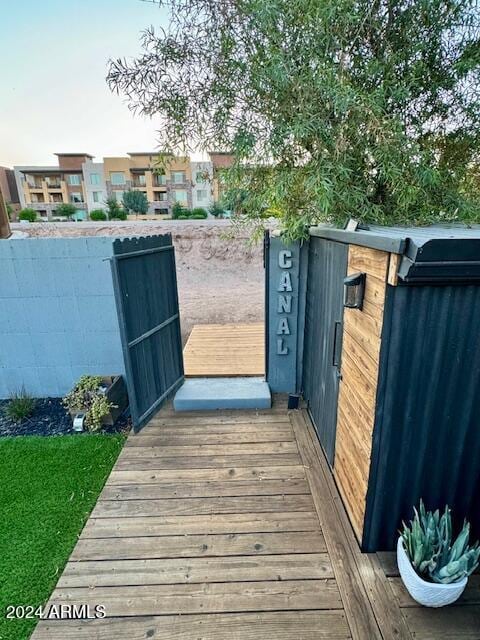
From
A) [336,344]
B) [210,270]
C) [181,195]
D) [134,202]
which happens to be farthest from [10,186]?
[336,344]

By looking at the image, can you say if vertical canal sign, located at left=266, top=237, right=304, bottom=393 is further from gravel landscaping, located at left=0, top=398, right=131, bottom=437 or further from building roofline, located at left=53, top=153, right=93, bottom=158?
building roofline, located at left=53, top=153, right=93, bottom=158

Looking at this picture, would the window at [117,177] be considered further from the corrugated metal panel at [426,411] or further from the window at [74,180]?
the corrugated metal panel at [426,411]

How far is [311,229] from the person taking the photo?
2953 mm

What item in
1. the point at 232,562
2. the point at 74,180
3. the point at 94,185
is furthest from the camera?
the point at 74,180

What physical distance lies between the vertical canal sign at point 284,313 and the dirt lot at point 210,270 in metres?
1.06

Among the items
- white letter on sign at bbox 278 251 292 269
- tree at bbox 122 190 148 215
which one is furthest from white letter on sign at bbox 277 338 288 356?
tree at bbox 122 190 148 215

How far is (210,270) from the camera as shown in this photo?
13.9 m

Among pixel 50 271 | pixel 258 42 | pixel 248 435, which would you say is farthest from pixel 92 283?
pixel 258 42

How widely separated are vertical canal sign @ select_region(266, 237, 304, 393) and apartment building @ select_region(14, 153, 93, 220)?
139 ft

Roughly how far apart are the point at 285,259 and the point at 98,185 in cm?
4121

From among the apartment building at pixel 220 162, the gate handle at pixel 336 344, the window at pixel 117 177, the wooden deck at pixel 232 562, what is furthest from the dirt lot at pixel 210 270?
the window at pixel 117 177

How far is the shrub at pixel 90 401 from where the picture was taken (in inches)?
122

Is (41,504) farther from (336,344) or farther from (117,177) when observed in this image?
(117,177)

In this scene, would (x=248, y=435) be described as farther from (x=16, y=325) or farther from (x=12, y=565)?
(x=16, y=325)
